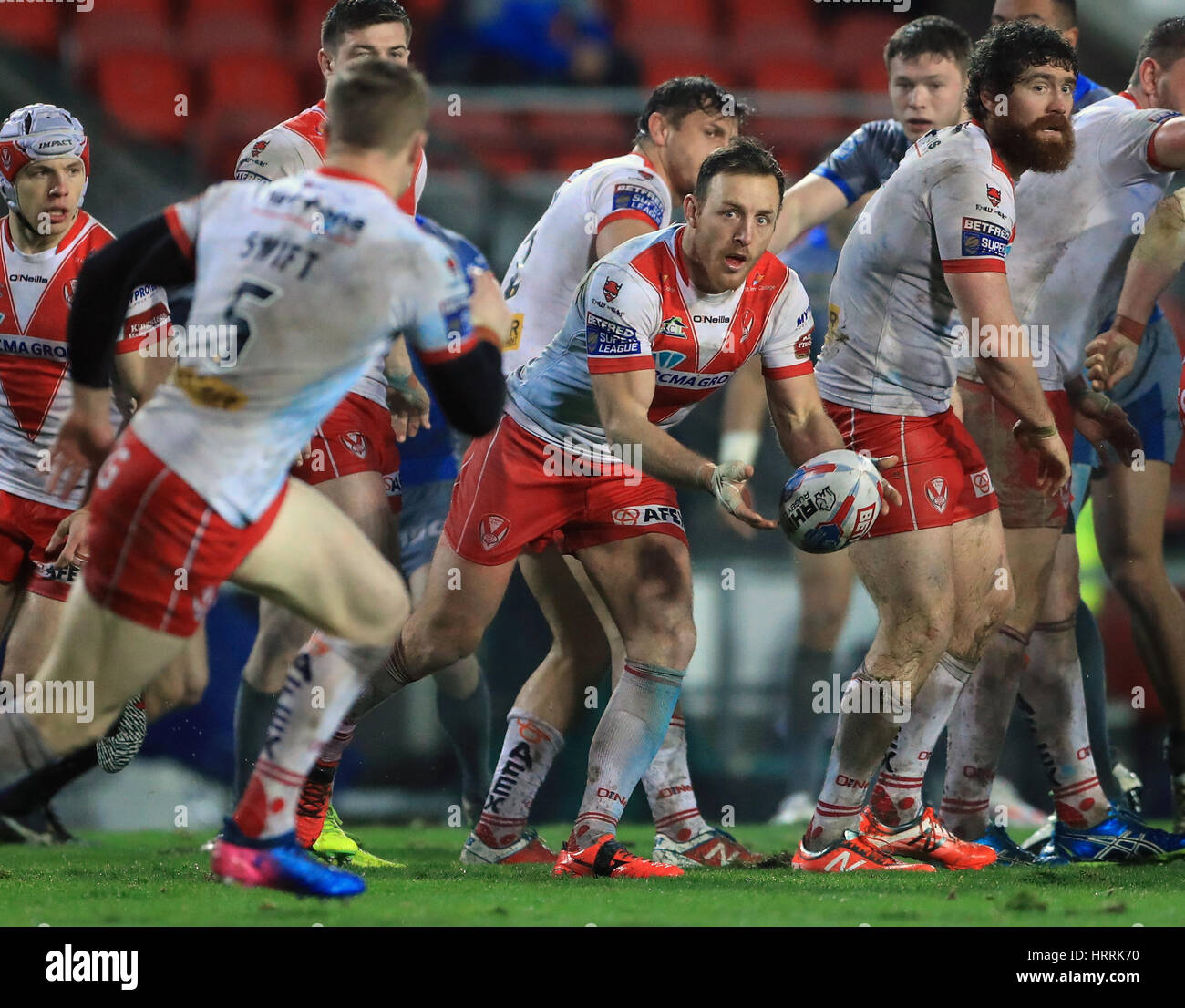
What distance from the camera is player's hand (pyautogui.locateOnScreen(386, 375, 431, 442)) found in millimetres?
5281

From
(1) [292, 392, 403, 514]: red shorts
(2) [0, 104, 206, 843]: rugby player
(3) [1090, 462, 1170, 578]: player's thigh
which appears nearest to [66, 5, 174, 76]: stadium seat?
(2) [0, 104, 206, 843]: rugby player

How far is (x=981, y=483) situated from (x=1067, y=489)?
57 centimetres

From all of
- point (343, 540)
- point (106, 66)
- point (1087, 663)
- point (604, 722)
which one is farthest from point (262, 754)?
point (106, 66)

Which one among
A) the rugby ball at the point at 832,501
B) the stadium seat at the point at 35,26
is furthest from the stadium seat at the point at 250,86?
the rugby ball at the point at 832,501

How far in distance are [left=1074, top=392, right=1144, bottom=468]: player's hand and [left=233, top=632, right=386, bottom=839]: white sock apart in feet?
9.63

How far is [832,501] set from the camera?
4.51 m

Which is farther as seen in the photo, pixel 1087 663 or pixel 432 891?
pixel 1087 663

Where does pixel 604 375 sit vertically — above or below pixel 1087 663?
above

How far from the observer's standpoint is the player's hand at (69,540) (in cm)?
493

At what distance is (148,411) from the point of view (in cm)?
362

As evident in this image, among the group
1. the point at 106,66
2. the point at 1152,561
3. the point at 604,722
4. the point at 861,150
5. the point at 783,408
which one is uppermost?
the point at 106,66

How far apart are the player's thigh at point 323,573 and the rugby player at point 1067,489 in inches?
98.7

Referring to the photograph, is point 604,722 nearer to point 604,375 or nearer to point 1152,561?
point 604,375

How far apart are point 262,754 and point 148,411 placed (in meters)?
0.80
